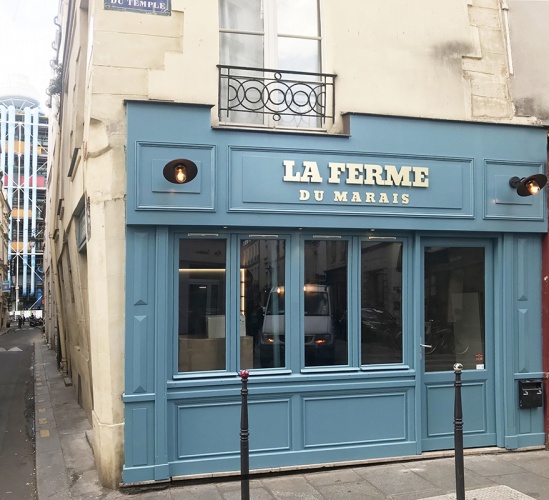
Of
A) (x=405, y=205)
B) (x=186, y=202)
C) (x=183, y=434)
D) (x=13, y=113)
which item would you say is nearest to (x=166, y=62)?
(x=186, y=202)

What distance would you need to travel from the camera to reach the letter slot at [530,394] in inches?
250

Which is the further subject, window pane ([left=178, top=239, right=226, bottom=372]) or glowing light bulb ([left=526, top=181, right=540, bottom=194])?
glowing light bulb ([left=526, top=181, right=540, bottom=194])

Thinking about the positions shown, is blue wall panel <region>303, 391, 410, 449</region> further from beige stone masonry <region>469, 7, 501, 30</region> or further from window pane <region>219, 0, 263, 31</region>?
beige stone masonry <region>469, 7, 501, 30</region>

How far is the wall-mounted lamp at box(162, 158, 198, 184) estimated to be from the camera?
17.4 ft

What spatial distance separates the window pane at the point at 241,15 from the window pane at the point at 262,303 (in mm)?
2440


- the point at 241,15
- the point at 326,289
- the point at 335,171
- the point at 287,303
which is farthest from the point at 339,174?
the point at 241,15

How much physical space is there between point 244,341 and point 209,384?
0.59 meters

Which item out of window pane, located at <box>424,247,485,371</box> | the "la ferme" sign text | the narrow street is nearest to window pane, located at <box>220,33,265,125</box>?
the "la ferme" sign text

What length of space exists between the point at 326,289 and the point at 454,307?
65.2 inches

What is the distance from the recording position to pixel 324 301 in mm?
6074

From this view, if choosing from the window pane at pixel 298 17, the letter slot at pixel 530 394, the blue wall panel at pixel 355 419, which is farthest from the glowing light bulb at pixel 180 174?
the letter slot at pixel 530 394

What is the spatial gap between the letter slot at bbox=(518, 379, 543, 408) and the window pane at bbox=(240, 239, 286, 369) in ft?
9.31

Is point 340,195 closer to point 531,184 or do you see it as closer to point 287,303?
point 287,303

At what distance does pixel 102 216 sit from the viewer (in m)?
5.44
